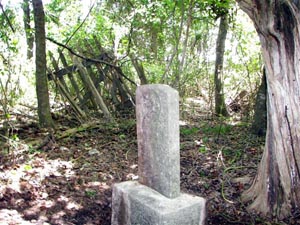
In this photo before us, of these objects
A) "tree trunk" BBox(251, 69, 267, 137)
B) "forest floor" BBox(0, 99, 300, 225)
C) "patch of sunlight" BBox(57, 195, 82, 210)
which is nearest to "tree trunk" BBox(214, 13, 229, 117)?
"forest floor" BBox(0, 99, 300, 225)

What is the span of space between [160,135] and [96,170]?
2.19 metres

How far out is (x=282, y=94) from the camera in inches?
146

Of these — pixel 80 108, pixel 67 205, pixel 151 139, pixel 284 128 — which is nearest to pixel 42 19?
pixel 80 108

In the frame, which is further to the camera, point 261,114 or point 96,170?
point 261,114

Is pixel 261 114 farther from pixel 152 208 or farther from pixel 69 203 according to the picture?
pixel 152 208

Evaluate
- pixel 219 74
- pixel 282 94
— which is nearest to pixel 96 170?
pixel 282 94

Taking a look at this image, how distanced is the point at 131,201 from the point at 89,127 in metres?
3.75

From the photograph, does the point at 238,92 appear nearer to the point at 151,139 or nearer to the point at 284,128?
the point at 284,128

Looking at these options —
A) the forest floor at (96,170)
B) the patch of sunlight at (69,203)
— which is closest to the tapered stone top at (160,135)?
the forest floor at (96,170)

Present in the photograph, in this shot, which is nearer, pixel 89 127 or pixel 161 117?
pixel 161 117

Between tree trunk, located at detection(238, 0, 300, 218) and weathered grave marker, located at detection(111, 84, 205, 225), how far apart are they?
1.13 metres

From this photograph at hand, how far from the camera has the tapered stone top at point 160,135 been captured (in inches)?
120

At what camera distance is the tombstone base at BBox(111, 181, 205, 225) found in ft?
9.56

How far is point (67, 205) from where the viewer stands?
4012 mm
